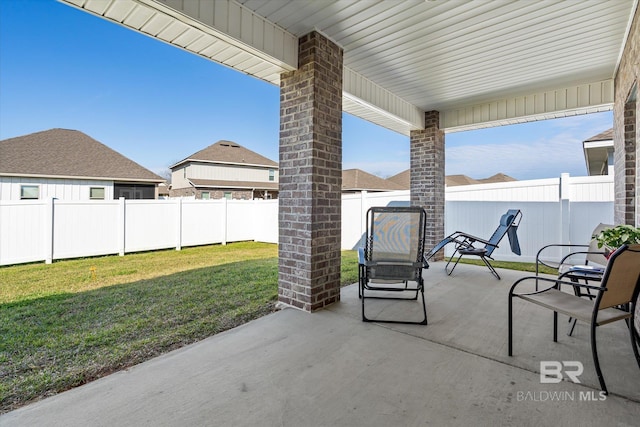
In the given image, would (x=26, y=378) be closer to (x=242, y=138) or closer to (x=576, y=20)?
(x=576, y=20)

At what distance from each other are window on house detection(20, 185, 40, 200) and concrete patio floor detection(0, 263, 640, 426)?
12548 millimetres

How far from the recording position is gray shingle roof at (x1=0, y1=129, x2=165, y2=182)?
10977 mm

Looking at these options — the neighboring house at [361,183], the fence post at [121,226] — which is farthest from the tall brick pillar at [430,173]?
the neighboring house at [361,183]

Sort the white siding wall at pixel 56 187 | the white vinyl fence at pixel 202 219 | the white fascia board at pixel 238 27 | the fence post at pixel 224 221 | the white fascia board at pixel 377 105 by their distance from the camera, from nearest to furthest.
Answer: the white fascia board at pixel 238 27
the white fascia board at pixel 377 105
the white vinyl fence at pixel 202 219
the fence post at pixel 224 221
the white siding wall at pixel 56 187

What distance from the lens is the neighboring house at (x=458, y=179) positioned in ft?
76.7

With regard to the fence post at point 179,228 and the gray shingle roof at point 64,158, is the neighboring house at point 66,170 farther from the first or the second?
the fence post at point 179,228

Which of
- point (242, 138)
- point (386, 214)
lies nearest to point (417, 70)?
point (386, 214)

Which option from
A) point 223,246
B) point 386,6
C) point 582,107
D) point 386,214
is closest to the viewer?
point 386,6

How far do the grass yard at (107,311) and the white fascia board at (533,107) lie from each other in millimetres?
3836

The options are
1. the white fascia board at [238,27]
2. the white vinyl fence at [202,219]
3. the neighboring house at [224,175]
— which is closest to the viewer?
the white fascia board at [238,27]

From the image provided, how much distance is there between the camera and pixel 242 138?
25.6 m

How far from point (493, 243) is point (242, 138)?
23.3 meters

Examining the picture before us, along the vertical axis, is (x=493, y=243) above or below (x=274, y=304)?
above

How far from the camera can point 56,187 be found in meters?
11.4
